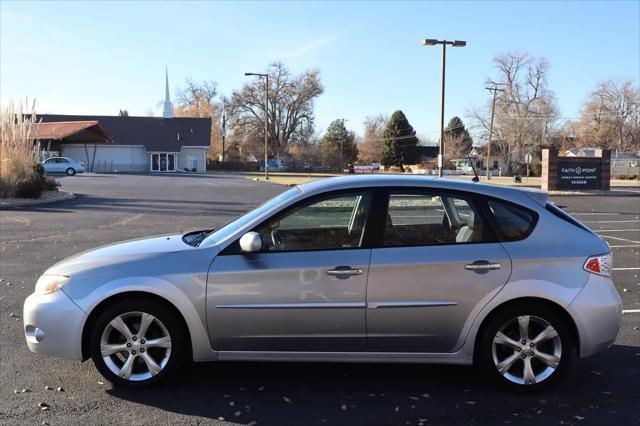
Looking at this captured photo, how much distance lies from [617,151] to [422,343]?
99531 millimetres

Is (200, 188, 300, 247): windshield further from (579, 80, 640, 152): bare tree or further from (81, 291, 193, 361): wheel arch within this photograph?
(579, 80, 640, 152): bare tree

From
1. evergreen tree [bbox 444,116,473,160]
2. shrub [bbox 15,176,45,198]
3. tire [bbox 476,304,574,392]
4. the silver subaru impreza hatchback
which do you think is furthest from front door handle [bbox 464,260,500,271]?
evergreen tree [bbox 444,116,473,160]

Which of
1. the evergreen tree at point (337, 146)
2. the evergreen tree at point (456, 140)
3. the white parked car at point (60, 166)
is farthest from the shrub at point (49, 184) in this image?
the evergreen tree at point (456, 140)

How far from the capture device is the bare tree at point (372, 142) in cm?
9994

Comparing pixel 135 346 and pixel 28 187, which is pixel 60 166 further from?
pixel 135 346

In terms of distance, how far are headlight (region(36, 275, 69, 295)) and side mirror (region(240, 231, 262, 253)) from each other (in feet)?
4.36

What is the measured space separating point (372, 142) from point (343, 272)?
9952cm

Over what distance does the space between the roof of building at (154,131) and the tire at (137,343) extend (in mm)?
62405

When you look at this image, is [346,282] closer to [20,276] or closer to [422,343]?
[422,343]

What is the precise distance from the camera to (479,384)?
4379mm

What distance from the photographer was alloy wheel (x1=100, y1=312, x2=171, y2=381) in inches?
161

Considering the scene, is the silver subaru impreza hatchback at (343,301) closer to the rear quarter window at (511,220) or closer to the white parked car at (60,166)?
the rear quarter window at (511,220)

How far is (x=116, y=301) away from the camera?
4117 millimetres

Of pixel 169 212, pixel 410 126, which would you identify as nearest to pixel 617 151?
pixel 410 126
